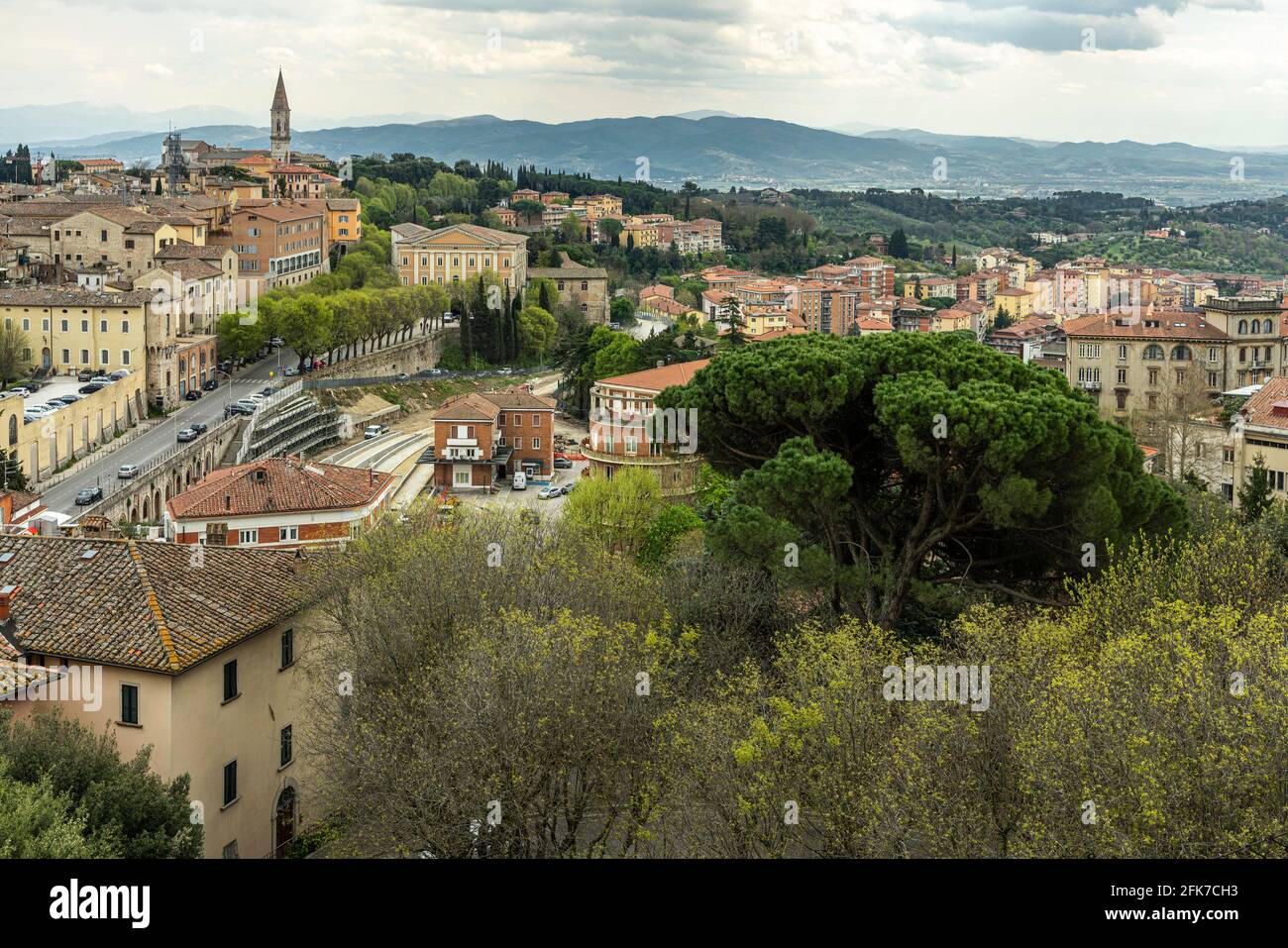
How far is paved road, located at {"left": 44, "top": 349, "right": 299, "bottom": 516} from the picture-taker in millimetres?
36062

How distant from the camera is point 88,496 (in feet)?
114

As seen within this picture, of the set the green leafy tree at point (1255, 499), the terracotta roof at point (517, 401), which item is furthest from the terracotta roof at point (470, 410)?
the green leafy tree at point (1255, 499)

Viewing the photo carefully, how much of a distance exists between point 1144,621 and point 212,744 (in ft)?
32.7

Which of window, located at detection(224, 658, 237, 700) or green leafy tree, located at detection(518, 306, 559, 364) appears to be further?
green leafy tree, located at detection(518, 306, 559, 364)

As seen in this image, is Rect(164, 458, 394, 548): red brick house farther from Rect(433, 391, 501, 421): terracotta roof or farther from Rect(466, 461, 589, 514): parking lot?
Rect(433, 391, 501, 421): terracotta roof

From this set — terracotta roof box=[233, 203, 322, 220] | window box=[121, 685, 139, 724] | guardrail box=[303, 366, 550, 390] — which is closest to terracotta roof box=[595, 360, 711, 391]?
guardrail box=[303, 366, 550, 390]

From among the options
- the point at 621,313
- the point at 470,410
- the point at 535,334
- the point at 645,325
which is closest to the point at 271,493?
the point at 470,410

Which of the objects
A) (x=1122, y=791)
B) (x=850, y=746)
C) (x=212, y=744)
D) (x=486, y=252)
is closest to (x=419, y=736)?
(x=212, y=744)

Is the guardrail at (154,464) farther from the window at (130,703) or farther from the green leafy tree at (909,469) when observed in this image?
the window at (130,703)

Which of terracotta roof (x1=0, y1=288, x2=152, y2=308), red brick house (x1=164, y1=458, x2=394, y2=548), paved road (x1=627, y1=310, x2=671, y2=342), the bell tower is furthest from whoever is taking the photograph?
the bell tower

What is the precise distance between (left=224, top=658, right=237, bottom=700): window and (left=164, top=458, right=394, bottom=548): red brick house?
932 centimetres

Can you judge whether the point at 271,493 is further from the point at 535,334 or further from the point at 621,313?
the point at 621,313
